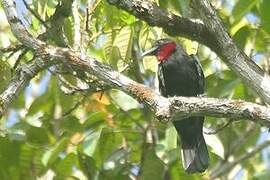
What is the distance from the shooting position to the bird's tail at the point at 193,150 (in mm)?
4440

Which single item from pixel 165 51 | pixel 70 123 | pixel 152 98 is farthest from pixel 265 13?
pixel 165 51

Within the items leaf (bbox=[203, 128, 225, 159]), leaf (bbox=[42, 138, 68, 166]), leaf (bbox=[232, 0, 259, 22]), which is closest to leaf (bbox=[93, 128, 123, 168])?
leaf (bbox=[42, 138, 68, 166])

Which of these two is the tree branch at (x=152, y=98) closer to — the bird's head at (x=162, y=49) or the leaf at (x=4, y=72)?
the leaf at (x=4, y=72)

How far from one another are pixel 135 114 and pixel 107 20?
1.10 m

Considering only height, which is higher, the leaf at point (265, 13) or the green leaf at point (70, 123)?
the leaf at point (265, 13)

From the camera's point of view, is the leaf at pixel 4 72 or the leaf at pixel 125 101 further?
the leaf at pixel 125 101

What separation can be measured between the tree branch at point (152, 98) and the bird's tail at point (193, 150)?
1.04 m

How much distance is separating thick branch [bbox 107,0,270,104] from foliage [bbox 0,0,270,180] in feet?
0.39

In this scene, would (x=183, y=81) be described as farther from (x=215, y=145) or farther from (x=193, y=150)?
(x=215, y=145)

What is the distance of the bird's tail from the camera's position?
444 centimetres

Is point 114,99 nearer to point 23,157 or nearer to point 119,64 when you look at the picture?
point 119,64

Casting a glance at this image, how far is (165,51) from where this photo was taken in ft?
17.1

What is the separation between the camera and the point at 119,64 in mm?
4129

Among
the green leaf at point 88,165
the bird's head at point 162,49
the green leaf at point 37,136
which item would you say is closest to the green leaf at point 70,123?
the green leaf at point 37,136
